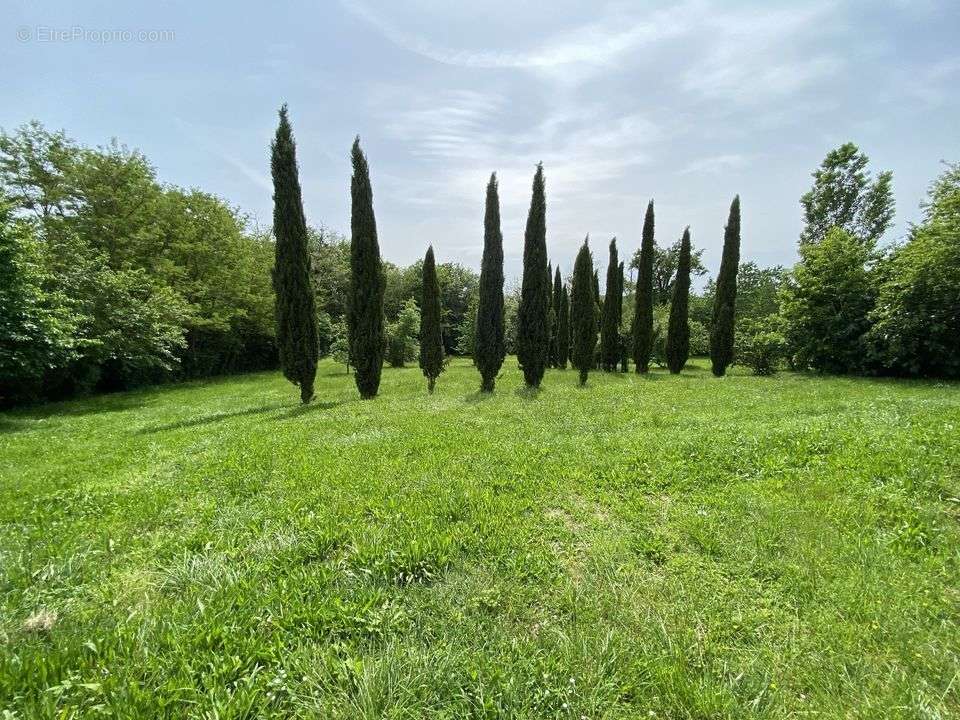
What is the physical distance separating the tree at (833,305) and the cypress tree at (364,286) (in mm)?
19101

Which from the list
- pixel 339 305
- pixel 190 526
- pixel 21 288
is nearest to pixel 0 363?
pixel 21 288

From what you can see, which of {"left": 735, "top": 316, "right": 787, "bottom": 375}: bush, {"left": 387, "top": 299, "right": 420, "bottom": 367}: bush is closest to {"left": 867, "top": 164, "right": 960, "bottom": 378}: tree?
{"left": 735, "top": 316, "right": 787, "bottom": 375}: bush

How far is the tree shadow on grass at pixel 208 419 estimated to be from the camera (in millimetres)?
9427

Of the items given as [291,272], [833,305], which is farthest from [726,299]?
[291,272]

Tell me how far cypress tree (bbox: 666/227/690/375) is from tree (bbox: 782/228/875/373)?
214 inches

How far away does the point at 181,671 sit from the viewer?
206cm

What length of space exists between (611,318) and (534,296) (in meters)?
11.5

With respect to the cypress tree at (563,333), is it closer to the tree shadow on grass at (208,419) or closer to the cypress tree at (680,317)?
the cypress tree at (680,317)

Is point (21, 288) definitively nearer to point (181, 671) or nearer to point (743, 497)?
point (181, 671)

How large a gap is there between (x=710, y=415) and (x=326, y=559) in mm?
7775

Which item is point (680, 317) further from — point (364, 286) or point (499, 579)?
point (499, 579)

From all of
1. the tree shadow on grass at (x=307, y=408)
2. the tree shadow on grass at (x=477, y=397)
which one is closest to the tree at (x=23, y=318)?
the tree shadow on grass at (x=307, y=408)

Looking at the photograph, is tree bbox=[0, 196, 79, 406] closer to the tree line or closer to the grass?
the tree line

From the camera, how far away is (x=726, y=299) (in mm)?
21266
